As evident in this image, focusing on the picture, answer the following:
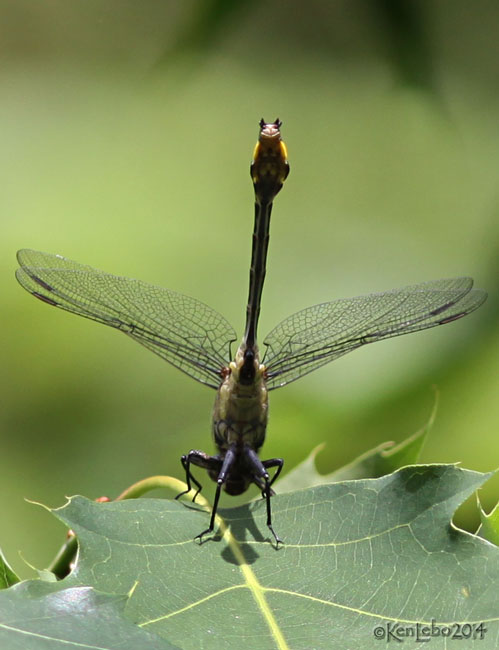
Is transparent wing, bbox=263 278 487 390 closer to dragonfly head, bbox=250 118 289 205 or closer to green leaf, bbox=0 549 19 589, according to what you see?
dragonfly head, bbox=250 118 289 205

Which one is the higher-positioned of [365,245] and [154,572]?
[365,245]

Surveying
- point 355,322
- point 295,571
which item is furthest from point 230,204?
point 295,571

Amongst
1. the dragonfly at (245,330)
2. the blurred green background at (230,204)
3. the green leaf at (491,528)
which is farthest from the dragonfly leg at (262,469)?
the blurred green background at (230,204)

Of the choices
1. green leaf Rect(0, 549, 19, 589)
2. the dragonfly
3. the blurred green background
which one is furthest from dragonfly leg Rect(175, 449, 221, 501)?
the blurred green background

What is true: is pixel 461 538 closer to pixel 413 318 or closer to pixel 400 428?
pixel 413 318

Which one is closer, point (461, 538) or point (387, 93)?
point (461, 538)

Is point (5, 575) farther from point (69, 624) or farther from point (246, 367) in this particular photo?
point (246, 367)

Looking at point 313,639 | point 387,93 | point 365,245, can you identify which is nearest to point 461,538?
point 313,639
